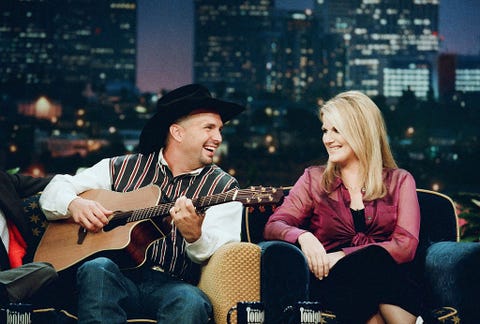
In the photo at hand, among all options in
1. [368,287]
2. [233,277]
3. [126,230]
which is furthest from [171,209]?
[368,287]

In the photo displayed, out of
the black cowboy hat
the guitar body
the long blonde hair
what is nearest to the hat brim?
the black cowboy hat

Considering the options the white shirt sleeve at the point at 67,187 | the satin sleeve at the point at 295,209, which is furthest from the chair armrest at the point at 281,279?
the white shirt sleeve at the point at 67,187

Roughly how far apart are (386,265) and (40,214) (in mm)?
1968

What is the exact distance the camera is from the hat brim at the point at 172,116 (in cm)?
346

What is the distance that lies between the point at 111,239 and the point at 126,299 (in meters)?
0.30

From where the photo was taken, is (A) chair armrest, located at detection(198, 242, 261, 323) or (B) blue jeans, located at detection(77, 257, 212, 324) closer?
(B) blue jeans, located at detection(77, 257, 212, 324)

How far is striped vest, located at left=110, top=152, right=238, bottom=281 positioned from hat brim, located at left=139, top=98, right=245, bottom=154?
0.06 metres

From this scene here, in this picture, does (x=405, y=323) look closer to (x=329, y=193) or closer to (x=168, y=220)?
(x=329, y=193)

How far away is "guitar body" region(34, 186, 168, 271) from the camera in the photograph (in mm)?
3070

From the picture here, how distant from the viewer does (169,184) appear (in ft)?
11.1

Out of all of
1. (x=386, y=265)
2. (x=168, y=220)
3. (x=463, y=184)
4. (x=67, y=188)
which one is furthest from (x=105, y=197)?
(x=463, y=184)

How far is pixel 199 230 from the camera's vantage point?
3023mm

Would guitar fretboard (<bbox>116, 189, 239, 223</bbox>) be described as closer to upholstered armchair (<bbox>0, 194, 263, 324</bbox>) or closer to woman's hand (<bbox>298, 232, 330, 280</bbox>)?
upholstered armchair (<bbox>0, 194, 263, 324</bbox>)

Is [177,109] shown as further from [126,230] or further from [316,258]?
[316,258]
